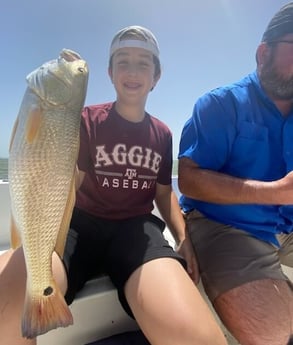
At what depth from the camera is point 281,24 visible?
2068mm

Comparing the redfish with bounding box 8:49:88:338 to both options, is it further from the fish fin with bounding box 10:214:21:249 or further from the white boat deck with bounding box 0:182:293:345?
the white boat deck with bounding box 0:182:293:345

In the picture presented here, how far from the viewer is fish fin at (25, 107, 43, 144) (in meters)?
1.12

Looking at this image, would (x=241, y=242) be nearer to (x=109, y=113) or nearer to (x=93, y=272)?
(x=93, y=272)

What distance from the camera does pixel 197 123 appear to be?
2064mm

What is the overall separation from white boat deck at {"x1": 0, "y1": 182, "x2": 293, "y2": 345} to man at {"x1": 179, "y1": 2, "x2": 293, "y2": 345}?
52 cm

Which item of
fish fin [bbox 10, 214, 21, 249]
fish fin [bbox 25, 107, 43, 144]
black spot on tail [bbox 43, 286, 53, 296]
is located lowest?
black spot on tail [bbox 43, 286, 53, 296]

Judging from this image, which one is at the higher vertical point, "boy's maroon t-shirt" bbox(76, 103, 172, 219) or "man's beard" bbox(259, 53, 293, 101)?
"man's beard" bbox(259, 53, 293, 101)

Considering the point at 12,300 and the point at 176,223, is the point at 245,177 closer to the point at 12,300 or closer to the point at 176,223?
the point at 176,223

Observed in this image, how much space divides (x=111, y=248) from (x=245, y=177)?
3.01 ft

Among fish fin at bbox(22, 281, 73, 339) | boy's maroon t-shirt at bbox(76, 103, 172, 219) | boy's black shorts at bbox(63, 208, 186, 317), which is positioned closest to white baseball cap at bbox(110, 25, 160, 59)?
boy's maroon t-shirt at bbox(76, 103, 172, 219)

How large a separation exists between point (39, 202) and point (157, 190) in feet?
3.66

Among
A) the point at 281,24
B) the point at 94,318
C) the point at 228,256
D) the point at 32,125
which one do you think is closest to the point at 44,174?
the point at 32,125

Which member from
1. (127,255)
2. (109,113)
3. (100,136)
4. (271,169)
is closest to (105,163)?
(100,136)

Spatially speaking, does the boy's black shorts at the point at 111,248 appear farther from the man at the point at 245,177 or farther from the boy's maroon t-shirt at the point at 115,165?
the man at the point at 245,177
